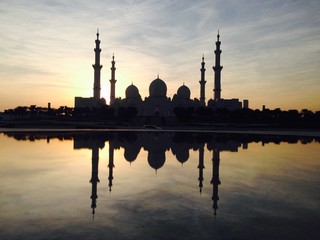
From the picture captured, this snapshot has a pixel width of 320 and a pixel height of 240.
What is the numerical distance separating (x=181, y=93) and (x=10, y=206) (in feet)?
238

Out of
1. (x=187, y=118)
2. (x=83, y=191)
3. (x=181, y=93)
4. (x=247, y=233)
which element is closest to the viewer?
(x=247, y=233)

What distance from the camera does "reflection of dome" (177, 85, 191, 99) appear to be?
79.8 metres

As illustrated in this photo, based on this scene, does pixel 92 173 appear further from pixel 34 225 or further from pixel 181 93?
pixel 181 93

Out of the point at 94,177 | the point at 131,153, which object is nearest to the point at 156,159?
the point at 131,153

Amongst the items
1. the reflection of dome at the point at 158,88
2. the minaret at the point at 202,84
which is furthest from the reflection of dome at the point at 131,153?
the minaret at the point at 202,84

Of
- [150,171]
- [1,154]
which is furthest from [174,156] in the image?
[1,154]

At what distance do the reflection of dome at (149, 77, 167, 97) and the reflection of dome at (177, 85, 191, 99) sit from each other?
5153 millimetres

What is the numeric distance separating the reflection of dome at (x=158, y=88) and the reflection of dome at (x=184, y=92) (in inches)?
203

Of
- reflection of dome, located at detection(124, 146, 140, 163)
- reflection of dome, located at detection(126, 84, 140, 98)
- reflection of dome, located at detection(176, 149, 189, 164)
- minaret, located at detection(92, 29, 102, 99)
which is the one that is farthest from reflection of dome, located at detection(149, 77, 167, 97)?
reflection of dome, located at detection(176, 149, 189, 164)

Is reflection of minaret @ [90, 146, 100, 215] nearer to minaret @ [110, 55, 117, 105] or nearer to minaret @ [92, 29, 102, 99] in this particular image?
minaret @ [92, 29, 102, 99]

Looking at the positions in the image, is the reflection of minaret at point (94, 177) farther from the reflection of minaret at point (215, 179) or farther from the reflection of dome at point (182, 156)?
the reflection of dome at point (182, 156)

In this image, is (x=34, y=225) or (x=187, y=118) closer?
(x=34, y=225)

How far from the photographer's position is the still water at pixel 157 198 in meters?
7.26

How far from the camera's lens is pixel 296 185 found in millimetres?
11852
